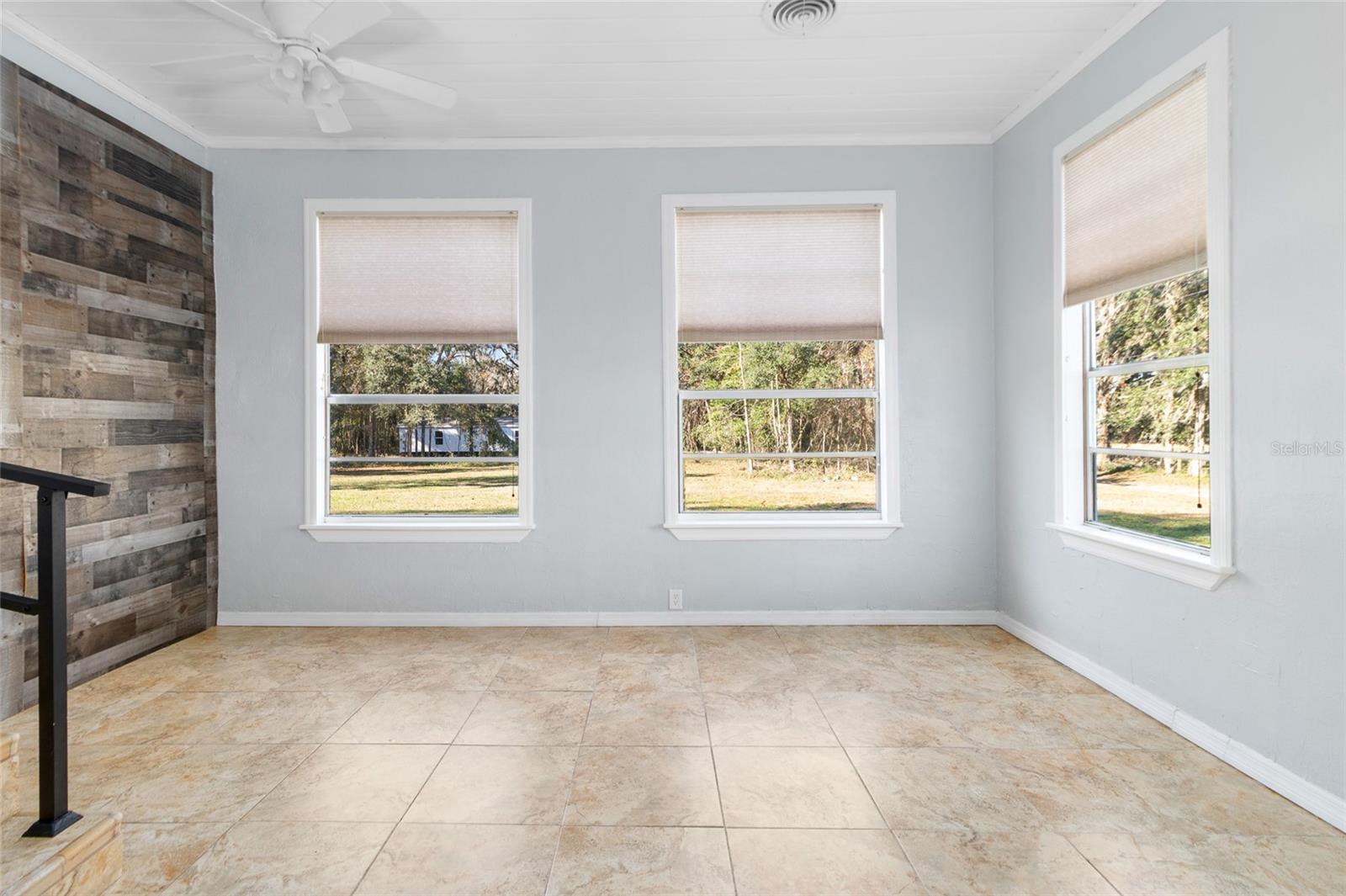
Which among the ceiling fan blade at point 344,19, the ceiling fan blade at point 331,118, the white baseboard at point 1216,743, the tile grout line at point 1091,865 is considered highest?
the ceiling fan blade at point 344,19

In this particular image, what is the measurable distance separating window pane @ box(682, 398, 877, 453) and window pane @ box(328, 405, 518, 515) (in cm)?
108

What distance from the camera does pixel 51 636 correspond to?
4.97 feet

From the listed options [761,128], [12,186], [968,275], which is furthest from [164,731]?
[968,275]

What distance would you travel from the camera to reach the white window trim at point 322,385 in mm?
3600

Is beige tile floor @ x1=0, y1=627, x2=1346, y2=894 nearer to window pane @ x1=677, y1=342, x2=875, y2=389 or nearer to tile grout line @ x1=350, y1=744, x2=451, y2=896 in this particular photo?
tile grout line @ x1=350, y1=744, x2=451, y2=896

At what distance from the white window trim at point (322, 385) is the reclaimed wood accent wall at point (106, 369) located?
0.54 meters

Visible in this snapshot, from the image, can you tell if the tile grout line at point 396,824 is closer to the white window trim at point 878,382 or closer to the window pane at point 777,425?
the white window trim at point 878,382

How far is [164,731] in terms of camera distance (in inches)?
94.4

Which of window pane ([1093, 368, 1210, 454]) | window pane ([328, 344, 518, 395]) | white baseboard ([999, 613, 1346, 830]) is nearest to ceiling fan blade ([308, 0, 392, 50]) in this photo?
window pane ([328, 344, 518, 395])


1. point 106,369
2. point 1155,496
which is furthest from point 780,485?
point 106,369

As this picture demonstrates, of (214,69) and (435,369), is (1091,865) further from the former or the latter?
(214,69)

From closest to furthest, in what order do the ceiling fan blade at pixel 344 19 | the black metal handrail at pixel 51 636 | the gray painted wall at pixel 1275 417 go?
the black metal handrail at pixel 51 636, the gray painted wall at pixel 1275 417, the ceiling fan blade at pixel 344 19

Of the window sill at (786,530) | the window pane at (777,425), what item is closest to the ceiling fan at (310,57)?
the window pane at (777,425)

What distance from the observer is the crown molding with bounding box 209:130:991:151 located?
141 inches
